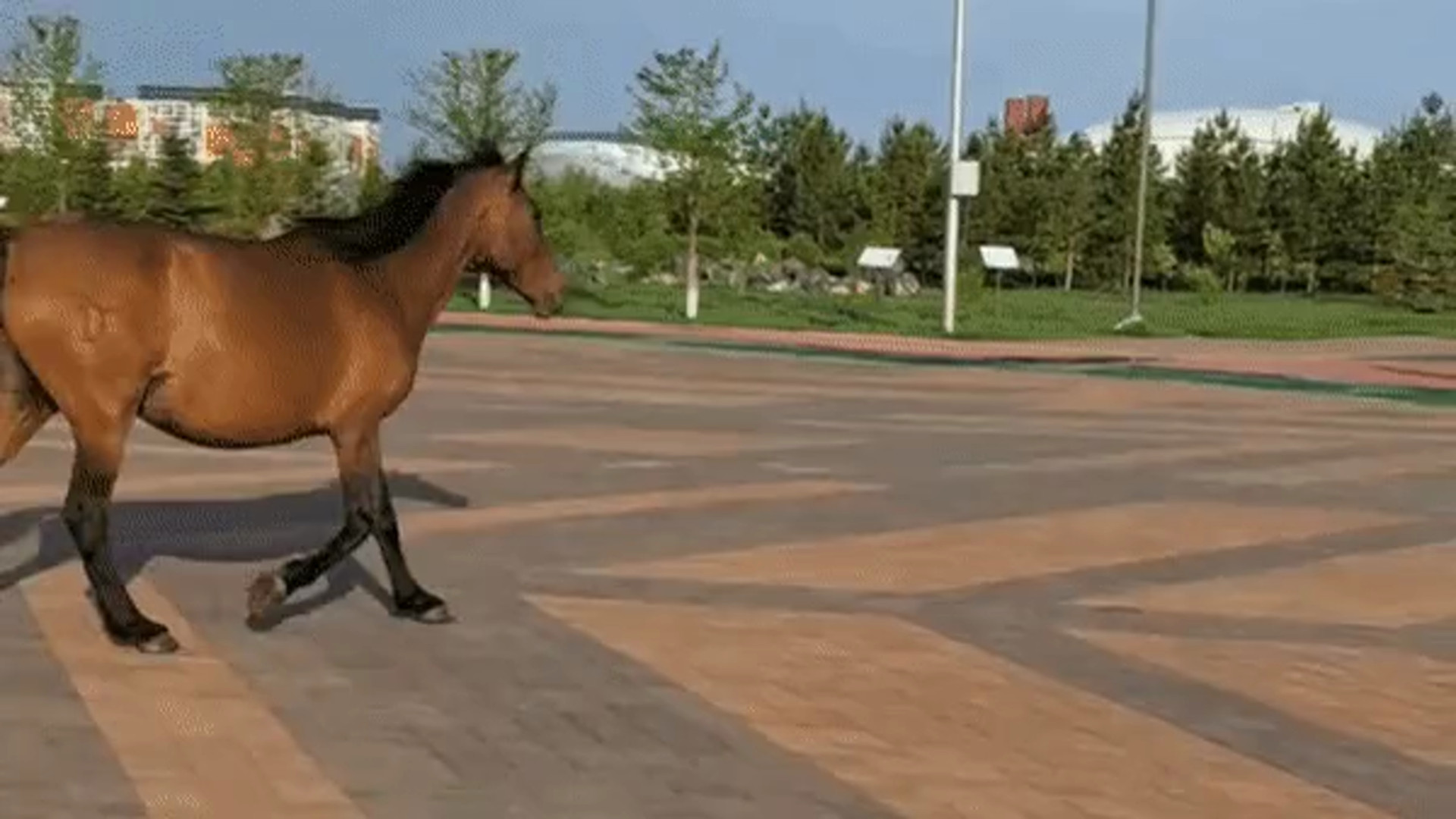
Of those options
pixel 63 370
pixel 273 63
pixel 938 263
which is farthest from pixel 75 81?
pixel 63 370

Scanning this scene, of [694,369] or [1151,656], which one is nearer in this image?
[1151,656]

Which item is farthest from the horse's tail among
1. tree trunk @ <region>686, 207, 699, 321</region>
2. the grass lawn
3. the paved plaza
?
tree trunk @ <region>686, 207, 699, 321</region>

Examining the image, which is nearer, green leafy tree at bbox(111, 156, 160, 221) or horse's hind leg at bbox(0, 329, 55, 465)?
horse's hind leg at bbox(0, 329, 55, 465)

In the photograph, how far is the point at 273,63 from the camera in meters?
47.9

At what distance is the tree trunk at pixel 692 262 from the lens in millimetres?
42031

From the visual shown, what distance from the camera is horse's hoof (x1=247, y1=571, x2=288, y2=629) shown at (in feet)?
26.4

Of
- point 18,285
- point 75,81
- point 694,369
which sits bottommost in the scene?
point 694,369

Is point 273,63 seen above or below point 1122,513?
above

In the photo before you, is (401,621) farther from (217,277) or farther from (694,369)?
(694,369)

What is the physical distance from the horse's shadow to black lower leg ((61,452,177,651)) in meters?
0.77

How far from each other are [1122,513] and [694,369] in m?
14.8

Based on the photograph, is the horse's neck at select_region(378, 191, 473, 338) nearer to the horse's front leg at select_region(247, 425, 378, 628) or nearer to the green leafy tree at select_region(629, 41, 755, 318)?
the horse's front leg at select_region(247, 425, 378, 628)

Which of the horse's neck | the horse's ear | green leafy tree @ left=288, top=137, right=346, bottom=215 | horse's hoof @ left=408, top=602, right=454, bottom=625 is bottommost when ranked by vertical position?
horse's hoof @ left=408, top=602, right=454, bottom=625

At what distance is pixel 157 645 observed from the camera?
7.64 meters
